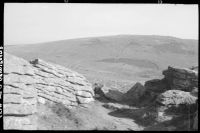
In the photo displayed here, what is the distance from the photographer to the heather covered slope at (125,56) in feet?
196

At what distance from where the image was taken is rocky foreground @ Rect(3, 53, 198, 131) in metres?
16.6

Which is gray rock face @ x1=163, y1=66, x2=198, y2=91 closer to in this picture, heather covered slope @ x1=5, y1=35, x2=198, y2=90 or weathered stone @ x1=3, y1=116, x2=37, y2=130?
weathered stone @ x1=3, y1=116, x2=37, y2=130

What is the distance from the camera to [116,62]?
67875 mm

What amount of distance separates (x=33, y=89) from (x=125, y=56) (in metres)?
58.3

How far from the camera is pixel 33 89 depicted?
19031 mm

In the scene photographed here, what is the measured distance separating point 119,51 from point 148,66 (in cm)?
1887

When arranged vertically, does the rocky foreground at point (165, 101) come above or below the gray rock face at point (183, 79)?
below

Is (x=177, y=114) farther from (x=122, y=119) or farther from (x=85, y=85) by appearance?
(x=85, y=85)

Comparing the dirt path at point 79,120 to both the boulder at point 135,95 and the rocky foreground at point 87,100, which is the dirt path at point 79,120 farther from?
the boulder at point 135,95

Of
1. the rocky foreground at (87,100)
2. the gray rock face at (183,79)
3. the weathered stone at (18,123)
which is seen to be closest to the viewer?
the weathered stone at (18,123)

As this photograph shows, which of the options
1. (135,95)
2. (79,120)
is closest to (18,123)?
(79,120)

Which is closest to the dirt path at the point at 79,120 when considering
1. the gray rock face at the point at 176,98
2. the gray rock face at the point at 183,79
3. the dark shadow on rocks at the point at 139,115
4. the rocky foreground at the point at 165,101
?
the dark shadow on rocks at the point at 139,115

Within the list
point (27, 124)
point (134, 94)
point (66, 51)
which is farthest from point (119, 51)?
point (27, 124)

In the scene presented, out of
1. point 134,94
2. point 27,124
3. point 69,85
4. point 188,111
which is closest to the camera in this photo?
point 27,124
